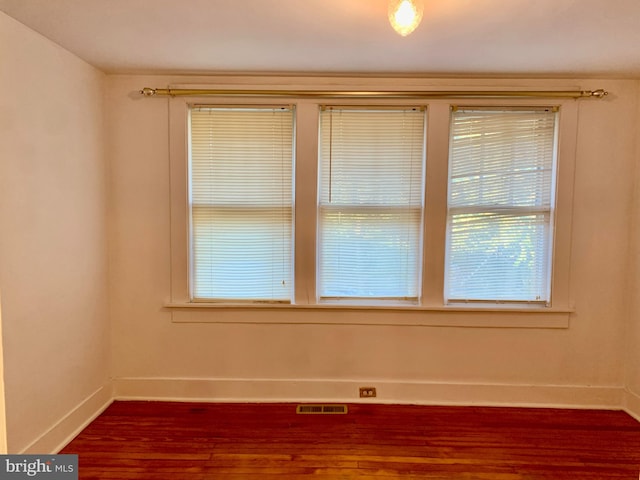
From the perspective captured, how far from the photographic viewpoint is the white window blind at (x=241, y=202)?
253 centimetres

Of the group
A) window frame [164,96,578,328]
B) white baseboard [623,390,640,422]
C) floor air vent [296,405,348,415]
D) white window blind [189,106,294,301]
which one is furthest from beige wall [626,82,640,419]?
white window blind [189,106,294,301]

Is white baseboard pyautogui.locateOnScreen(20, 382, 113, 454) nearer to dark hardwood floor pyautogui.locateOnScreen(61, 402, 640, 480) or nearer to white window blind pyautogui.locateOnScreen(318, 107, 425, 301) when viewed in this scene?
dark hardwood floor pyautogui.locateOnScreen(61, 402, 640, 480)

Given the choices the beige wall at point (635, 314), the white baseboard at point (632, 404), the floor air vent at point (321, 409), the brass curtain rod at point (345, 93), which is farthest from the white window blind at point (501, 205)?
the floor air vent at point (321, 409)

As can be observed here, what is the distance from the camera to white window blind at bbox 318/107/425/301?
8.29ft

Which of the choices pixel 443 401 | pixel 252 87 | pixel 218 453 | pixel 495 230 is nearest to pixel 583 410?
pixel 443 401

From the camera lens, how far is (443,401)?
8.55 ft

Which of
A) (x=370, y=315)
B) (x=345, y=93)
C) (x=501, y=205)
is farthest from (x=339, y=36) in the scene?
(x=370, y=315)

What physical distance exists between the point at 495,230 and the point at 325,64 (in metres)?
1.67

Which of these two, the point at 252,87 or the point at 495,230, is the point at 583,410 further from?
the point at 252,87

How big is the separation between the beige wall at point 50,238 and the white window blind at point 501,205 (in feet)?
8.19

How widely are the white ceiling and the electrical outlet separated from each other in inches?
89.3

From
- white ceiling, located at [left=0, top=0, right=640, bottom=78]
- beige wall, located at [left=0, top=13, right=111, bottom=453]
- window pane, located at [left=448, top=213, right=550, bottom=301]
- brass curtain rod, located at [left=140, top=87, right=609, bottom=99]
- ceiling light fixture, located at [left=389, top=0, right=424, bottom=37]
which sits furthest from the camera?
window pane, located at [left=448, top=213, right=550, bottom=301]

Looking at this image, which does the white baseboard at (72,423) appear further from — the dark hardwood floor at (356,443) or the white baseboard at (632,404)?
the white baseboard at (632,404)

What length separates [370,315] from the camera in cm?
260
